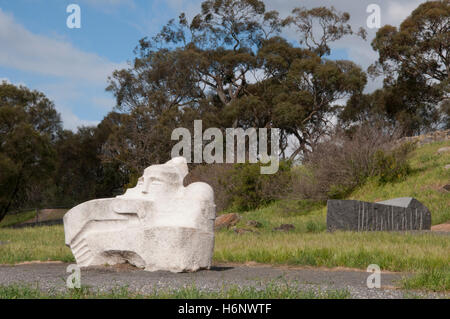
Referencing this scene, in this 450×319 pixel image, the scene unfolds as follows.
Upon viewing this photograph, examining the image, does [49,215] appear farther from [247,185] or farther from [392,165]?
[392,165]

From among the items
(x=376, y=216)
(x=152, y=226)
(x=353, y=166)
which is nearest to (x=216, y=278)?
(x=152, y=226)

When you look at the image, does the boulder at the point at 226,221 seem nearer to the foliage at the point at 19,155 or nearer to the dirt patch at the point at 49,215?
the foliage at the point at 19,155

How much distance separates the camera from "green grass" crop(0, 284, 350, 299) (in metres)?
5.89

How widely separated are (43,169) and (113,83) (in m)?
12.6

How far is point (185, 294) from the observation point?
6.00 metres

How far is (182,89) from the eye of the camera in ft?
132

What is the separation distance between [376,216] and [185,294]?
10.5 m

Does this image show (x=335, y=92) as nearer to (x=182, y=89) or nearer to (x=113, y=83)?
(x=182, y=89)

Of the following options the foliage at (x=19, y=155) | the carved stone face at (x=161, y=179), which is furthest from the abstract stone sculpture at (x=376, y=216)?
the foliage at (x=19, y=155)

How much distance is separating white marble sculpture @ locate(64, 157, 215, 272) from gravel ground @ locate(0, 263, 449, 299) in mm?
265

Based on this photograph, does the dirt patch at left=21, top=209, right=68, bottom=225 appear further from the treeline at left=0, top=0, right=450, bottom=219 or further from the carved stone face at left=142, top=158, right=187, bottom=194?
the carved stone face at left=142, top=158, right=187, bottom=194

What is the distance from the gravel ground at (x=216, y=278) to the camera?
261 inches
